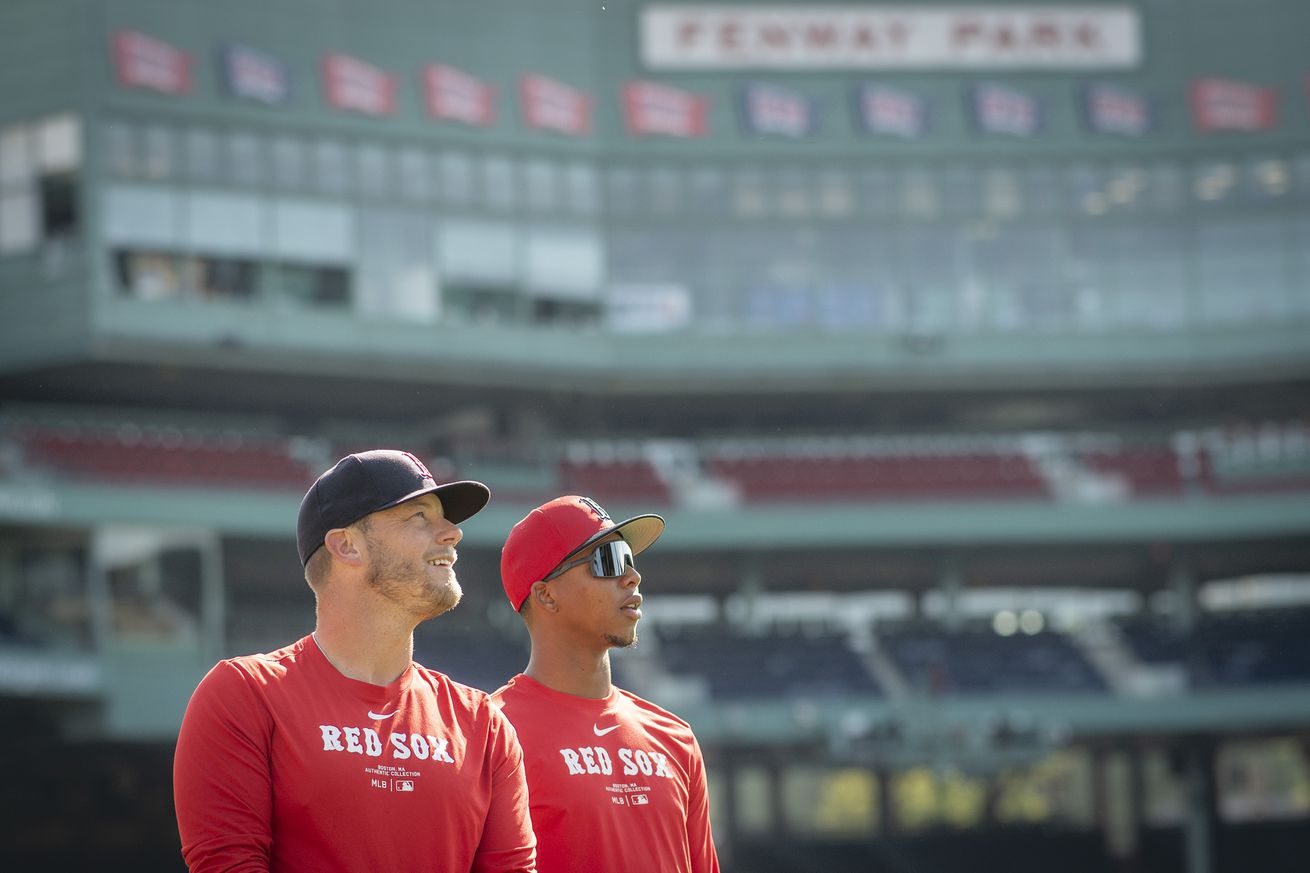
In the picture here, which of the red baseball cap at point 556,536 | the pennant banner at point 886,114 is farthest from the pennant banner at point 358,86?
the red baseball cap at point 556,536

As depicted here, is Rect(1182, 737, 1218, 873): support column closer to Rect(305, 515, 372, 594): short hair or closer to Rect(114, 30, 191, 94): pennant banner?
Rect(114, 30, 191, 94): pennant banner

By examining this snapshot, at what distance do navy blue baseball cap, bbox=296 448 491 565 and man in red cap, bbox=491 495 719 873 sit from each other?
78 centimetres

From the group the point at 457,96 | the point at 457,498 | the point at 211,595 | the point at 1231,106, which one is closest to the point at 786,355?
the point at 457,96

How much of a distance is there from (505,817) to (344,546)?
0.74 metres

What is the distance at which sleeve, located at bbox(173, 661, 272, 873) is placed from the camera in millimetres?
3863

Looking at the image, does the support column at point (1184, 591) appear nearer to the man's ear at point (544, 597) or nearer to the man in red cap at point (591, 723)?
the man in red cap at point (591, 723)

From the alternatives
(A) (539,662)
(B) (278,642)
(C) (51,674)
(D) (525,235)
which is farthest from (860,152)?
(A) (539,662)

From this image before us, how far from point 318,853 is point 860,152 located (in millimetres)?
33225

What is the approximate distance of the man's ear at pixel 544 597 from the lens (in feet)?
17.1

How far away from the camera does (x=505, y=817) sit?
4262 millimetres

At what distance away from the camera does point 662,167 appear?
117 feet

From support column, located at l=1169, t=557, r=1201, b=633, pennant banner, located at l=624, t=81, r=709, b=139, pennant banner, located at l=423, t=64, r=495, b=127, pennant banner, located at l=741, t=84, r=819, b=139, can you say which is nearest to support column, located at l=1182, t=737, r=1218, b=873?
support column, located at l=1169, t=557, r=1201, b=633

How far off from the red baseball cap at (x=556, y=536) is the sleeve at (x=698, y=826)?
24.9 inches

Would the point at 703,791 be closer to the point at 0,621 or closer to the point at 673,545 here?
the point at 0,621
